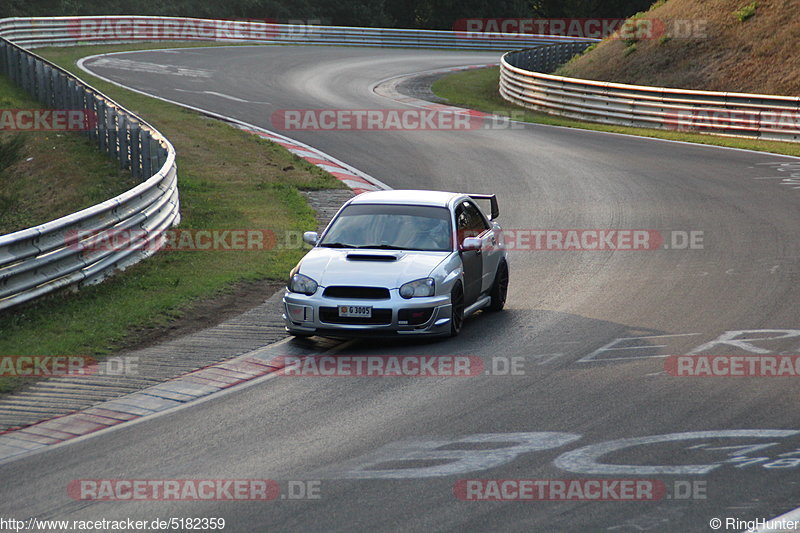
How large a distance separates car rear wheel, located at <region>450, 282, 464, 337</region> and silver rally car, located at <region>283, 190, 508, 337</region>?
0.04ft

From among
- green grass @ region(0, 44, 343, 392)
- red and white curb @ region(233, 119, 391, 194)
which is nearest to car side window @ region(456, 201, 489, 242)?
green grass @ region(0, 44, 343, 392)

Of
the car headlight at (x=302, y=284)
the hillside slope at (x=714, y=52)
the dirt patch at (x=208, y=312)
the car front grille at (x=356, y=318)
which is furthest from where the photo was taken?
the hillside slope at (x=714, y=52)

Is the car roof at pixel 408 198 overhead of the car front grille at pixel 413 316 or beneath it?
overhead

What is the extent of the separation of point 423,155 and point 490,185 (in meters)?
3.74

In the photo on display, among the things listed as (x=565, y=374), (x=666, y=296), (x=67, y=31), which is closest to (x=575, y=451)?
(x=565, y=374)

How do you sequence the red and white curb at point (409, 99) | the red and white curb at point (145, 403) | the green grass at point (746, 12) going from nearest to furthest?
1. the red and white curb at point (145, 403)
2. the red and white curb at point (409, 99)
3. the green grass at point (746, 12)

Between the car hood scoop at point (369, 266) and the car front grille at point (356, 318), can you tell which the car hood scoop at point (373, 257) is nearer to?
the car hood scoop at point (369, 266)

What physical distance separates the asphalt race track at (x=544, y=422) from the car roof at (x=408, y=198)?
1.53 meters

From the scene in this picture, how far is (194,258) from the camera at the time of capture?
1557cm

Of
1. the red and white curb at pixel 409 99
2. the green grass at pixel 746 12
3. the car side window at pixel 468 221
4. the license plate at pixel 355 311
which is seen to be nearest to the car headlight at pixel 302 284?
the license plate at pixel 355 311

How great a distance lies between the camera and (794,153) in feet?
82.1

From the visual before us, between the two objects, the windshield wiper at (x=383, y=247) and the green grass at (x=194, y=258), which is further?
the windshield wiper at (x=383, y=247)

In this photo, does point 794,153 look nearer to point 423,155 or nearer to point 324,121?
point 423,155

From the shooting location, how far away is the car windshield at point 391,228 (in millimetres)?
12117
